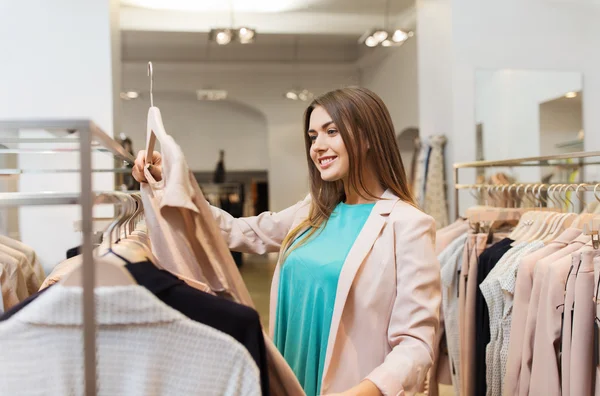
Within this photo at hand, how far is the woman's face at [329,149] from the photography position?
1.44 m

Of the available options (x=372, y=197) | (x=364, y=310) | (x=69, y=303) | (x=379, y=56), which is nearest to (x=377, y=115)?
(x=372, y=197)

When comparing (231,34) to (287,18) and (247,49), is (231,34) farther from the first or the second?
(247,49)

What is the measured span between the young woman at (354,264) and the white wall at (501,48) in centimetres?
341

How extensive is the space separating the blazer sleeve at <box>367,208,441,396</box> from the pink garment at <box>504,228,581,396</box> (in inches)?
28.4

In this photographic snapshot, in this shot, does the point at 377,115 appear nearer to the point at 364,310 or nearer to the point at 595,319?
the point at 364,310

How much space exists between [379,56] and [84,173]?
8.11 metres

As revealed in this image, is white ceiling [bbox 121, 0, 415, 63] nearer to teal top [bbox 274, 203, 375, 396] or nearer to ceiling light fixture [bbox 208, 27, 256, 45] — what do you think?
ceiling light fixture [bbox 208, 27, 256, 45]

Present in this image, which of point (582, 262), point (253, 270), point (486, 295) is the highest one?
point (582, 262)

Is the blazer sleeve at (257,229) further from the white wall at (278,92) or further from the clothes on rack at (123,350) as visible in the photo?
the white wall at (278,92)

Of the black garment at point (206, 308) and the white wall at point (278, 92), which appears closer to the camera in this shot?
the black garment at point (206, 308)

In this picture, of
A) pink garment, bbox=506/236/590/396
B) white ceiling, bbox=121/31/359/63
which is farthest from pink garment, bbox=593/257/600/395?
white ceiling, bbox=121/31/359/63

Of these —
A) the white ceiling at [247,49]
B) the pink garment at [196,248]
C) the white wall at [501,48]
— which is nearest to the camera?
the pink garment at [196,248]

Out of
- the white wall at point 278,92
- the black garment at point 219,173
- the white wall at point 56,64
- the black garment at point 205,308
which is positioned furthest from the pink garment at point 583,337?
the black garment at point 219,173

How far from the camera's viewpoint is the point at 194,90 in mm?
9312
